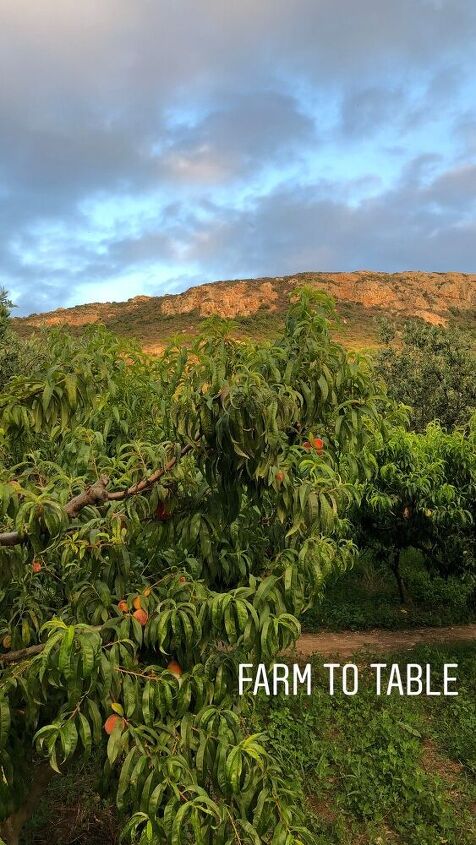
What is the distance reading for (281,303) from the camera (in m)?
63.9

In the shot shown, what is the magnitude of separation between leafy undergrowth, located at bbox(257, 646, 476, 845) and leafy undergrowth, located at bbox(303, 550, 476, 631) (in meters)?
2.32

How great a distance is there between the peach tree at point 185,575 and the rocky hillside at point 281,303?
51385 mm

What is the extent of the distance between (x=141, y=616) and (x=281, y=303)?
62.9m

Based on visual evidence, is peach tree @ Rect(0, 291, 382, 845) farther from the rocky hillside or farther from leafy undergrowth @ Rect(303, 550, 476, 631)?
the rocky hillside

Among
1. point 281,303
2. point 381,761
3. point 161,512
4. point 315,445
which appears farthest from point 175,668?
point 281,303

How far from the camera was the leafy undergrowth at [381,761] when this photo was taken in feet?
17.3

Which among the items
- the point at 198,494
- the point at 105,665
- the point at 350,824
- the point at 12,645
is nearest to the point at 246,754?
the point at 105,665

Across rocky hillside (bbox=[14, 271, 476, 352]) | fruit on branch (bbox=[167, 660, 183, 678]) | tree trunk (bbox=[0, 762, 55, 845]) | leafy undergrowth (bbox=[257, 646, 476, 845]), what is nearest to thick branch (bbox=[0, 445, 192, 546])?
fruit on branch (bbox=[167, 660, 183, 678])

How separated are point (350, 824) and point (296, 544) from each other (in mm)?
3958

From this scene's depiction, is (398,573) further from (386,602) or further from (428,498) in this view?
(428,498)

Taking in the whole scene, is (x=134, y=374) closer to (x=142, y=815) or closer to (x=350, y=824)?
(x=142, y=815)

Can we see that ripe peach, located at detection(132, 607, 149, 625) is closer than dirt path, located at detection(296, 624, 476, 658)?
Yes

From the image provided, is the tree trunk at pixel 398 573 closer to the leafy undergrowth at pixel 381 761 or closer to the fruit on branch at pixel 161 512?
the leafy undergrowth at pixel 381 761

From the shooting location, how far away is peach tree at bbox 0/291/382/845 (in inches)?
86.8
